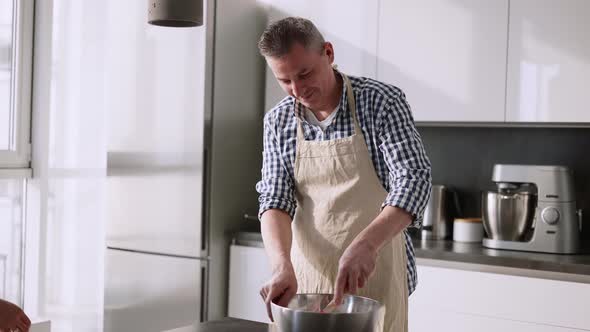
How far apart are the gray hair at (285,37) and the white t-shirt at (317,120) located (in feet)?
0.81

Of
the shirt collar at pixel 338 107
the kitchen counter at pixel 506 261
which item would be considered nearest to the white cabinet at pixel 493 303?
the kitchen counter at pixel 506 261

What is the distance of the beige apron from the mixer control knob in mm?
1159

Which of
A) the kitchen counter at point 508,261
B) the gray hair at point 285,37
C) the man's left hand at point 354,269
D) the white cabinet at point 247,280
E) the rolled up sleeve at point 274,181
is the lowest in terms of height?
the white cabinet at point 247,280

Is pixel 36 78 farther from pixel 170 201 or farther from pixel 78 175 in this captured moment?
pixel 170 201

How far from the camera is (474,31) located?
318cm

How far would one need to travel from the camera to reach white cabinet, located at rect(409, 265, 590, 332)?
8.98 feet

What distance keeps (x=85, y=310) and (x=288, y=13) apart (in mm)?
1602

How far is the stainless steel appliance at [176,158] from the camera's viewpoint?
340 centimetres

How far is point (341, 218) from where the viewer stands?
203 centimetres

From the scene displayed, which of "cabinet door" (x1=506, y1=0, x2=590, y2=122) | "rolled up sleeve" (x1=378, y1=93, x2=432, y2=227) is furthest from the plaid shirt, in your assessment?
"cabinet door" (x1=506, y1=0, x2=590, y2=122)

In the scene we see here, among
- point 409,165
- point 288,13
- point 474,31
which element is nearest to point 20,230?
point 288,13

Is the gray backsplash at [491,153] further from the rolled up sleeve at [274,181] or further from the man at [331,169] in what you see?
the rolled up sleeve at [274,181]

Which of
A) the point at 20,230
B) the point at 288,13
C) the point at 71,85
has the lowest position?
the point at 20,230

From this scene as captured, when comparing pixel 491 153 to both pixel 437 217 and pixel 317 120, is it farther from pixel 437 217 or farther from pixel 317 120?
pixel 317 120
